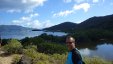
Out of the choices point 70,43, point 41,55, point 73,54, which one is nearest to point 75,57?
point 73,54

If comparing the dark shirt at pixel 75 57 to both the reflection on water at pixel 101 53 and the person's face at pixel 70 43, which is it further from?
the reflection on water at pixel 101 53

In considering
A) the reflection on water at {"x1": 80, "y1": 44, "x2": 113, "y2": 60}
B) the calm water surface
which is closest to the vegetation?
the calm water surface

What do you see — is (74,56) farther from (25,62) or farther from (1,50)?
(1,50)

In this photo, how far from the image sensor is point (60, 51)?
24.8 meters

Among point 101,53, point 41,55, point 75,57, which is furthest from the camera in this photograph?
point 101,53

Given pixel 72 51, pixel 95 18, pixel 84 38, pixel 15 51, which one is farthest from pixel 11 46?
pixel 95 18

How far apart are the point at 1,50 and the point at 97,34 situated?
4880 centimetres

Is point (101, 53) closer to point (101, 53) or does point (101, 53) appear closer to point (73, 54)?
point (101, 53)

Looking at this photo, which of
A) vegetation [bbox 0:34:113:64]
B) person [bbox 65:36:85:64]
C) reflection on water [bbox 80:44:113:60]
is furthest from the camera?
reflection on water [bbox 80:44:113:60]

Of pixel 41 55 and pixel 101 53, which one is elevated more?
pixel 41 55

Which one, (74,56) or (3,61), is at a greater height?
(74,56)

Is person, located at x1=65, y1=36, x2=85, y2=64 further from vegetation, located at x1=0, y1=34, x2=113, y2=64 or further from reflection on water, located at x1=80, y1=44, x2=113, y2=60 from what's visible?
reflection on water, located at x1=80, y1=44, x2=113, y2=60

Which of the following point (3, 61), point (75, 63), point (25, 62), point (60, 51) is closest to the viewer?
point (75, 63)

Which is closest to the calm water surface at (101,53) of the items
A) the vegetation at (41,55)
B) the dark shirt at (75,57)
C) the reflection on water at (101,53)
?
the reflection on water at (101,53)
